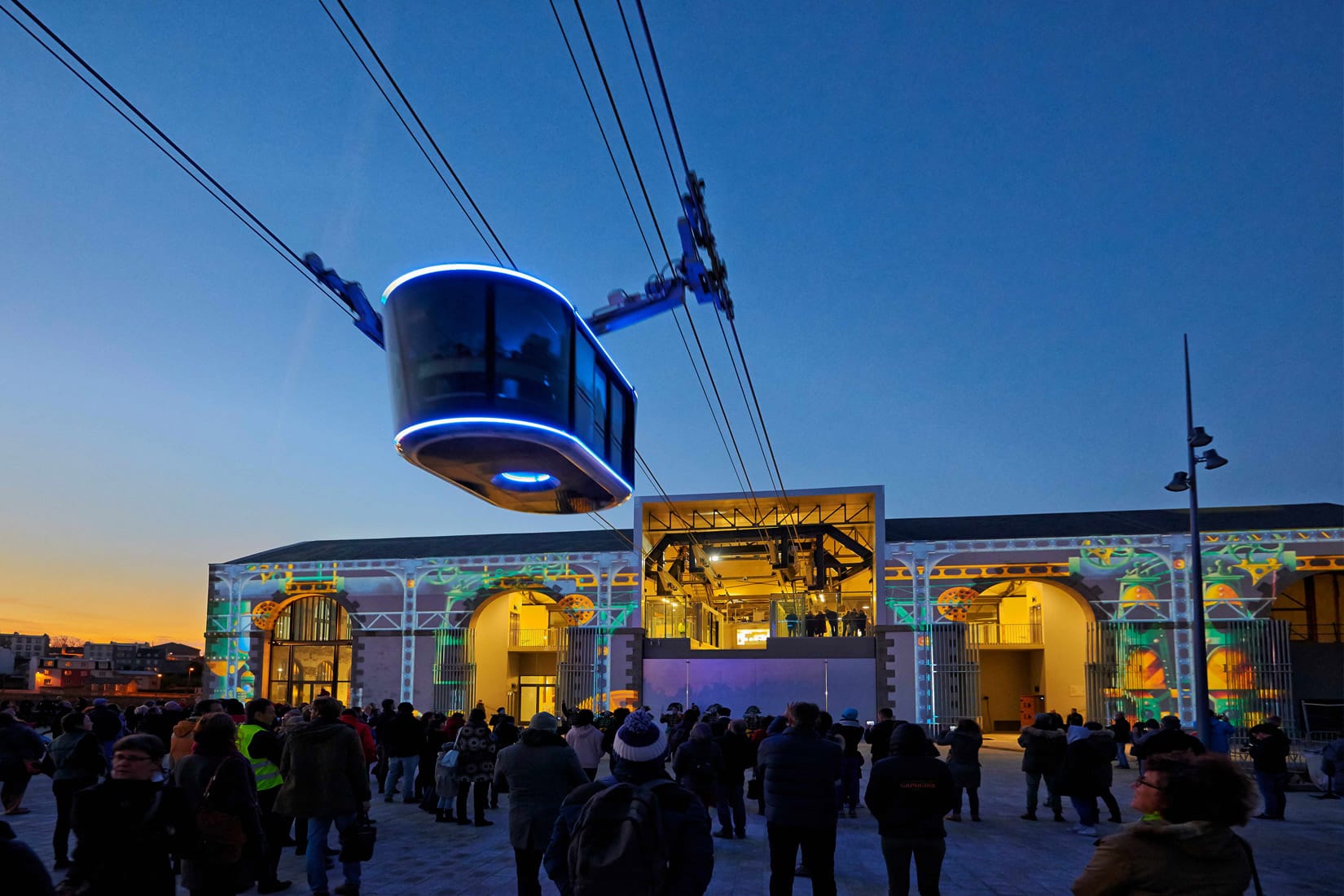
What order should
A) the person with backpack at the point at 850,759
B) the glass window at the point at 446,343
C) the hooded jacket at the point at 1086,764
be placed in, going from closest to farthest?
the hooded jacket at the point at 1086,764 < the glass window at the point at 446,343 < the person with backpack at the point at 850,759

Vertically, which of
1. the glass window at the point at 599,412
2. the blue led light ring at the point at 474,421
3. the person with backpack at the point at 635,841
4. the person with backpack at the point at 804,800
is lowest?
the person with backpack at the point at 804,800

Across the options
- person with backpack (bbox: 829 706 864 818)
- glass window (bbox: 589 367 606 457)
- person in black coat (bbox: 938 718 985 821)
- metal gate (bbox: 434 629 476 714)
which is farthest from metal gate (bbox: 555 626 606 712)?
person in black coat (bbox: 938 718 985 821)

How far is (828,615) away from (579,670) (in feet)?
23.8

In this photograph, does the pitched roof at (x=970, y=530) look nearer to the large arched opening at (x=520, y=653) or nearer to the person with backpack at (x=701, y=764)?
the large arched opening at (x=520, y=653)

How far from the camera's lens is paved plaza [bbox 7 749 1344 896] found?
867 cm

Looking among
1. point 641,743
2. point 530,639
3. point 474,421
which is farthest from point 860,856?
point 530,639

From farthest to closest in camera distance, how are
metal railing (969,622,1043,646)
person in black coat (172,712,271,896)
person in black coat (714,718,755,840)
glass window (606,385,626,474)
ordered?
metal railing (969,622,1043,646), glass window (606,385,626,474), person in black coat (714,718,755,840), person in black coat (172,712,271,896)

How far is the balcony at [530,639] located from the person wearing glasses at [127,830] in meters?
32.6

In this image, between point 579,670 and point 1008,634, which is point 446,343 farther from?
point 1008,634

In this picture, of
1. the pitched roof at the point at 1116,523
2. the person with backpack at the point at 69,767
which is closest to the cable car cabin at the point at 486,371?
the person with backpack at the point at 69,767

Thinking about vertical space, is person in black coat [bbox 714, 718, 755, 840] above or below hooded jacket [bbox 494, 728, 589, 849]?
below

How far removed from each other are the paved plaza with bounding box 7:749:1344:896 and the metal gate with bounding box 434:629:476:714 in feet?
56.6

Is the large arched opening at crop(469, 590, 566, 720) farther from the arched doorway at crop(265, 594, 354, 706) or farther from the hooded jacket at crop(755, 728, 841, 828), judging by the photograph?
the hooded jacket at crop(755, 728, 841, 828)

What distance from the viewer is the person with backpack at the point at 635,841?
11.8 feet
